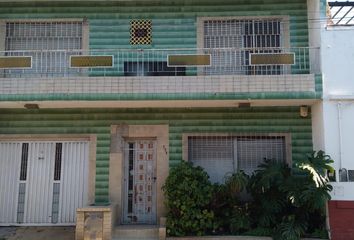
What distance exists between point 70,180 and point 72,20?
4132 millimetres

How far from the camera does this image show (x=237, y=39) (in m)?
10.4

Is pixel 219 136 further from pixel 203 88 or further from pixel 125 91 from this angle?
pixel 125 91

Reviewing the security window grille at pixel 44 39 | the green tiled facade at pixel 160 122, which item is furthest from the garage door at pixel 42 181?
the security window grille at pixel 44 39

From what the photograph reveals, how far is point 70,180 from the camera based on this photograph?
1030 centimetres

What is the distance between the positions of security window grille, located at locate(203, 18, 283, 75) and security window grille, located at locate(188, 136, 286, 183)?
174 centimetres

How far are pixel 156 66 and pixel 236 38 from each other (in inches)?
86.8

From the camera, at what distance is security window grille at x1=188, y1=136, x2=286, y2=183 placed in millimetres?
10195

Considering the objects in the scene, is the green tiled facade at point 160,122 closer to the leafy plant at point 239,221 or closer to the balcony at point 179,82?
the balcony at point 179,82

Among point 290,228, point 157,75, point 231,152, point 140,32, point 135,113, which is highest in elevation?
point 140,32

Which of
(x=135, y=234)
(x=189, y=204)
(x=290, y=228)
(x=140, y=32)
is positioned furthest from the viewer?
(x=140, y=32)

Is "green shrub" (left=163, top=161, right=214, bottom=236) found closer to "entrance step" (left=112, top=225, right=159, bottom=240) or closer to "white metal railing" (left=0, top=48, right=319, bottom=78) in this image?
"entrance step" (left=112, top=225, right=159, bottom=240)

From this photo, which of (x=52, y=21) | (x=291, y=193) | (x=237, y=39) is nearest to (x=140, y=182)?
(x=291, y=193)

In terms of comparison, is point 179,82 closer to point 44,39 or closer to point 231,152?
point 231,152

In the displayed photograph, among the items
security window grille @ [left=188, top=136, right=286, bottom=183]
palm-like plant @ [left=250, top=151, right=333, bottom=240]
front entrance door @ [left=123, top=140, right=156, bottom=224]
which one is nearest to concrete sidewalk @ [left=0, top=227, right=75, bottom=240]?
front entrance door @ [left=123, top=140, right=156, bottom=224]
